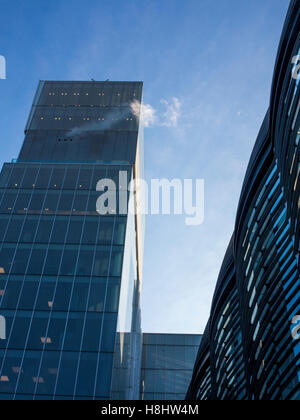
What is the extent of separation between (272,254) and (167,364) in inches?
1822

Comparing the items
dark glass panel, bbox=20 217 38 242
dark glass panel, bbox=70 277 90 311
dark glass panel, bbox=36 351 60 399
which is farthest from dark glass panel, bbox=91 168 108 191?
dark glass panel, bbox=36 351 60 399

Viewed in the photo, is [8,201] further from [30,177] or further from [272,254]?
[272,254]

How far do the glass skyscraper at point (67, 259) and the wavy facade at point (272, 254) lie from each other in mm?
10032

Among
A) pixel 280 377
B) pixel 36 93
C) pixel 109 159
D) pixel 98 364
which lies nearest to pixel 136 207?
pixel 109 159

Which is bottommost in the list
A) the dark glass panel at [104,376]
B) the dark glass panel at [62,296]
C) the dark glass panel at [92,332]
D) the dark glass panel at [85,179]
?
the dark glass panel at [104,376]

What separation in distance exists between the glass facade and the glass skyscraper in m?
21.5

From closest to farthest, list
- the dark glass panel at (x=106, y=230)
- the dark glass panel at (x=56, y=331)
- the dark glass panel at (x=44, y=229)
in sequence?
1. the dark glass panel at (x=56, y=331)
2. the dark glass panel at (x=106, y=230)
3. the dark glass panel at (x=44, y=229)

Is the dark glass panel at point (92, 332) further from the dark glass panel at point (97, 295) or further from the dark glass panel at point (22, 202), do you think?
the dark glass panel at point (22, 202)

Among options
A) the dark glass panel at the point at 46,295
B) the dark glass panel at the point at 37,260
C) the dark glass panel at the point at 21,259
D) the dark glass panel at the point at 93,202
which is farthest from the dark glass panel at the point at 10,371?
the dark glass panel at the point at 93,202

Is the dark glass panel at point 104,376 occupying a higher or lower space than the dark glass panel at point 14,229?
lower

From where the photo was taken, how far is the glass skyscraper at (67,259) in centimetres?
3189

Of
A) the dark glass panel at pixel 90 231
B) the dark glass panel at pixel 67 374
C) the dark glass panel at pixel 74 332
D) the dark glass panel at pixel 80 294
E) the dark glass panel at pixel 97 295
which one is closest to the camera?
the dark glass panel at pixel 67 374

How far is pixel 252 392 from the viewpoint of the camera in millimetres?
27312

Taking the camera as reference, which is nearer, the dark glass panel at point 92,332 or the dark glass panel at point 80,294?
the dark glass panel at point 92,332
